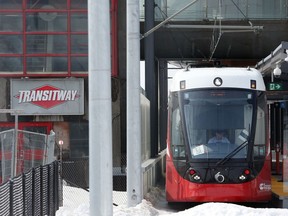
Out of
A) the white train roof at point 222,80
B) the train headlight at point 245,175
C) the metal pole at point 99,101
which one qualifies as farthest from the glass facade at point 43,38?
the metal pole at point 99,101

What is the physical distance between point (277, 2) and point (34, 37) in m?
10.3

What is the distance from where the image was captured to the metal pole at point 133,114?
13.3 meters

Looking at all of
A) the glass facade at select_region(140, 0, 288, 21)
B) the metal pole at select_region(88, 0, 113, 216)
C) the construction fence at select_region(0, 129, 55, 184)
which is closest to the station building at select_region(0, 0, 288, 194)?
the glass facade at select_region(140, 0, 288, 21)

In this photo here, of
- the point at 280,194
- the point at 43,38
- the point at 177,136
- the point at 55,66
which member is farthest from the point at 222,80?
the point at 43,38

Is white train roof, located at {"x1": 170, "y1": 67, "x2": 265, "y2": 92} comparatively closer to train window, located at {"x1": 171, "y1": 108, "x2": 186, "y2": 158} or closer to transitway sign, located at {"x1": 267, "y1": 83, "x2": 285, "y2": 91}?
train window, located at {"x1": 171, "y1": 108, "x2": 186, "y2": 158}

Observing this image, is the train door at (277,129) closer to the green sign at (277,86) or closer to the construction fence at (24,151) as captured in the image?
the green sign at (277,86)

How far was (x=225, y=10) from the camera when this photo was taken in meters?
25.3

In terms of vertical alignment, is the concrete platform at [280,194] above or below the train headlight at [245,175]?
below

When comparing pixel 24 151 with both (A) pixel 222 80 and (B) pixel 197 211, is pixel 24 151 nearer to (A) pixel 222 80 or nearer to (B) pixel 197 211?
(B) pixel 197 211

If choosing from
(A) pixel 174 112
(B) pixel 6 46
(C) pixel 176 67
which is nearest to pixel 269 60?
(A) pixel 174 112

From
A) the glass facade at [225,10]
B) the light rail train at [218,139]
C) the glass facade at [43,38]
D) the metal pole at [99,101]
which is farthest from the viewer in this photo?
the glass facade at [225,10]

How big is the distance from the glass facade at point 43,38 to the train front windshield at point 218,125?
11291 millimetres

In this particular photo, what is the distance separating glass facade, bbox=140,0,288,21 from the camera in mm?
25156

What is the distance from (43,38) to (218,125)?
41.2 ft
